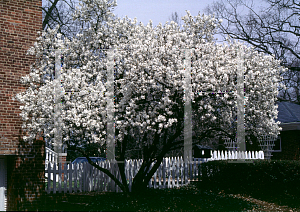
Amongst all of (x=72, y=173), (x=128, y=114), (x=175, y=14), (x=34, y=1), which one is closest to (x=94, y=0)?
(x=34, y=1)

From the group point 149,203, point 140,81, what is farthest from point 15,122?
point 149,203

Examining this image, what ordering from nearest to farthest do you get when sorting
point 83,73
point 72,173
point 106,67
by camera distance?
point 83,73, point 106,67, point 72,173

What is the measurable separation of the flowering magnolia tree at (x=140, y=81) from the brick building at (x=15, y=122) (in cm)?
38

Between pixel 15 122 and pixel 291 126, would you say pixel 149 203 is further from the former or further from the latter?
pixel 291 126

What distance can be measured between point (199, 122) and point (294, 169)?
174 inches

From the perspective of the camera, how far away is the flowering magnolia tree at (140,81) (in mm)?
9211

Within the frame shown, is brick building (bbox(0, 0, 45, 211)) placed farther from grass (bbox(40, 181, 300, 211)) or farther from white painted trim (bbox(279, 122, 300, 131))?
white painted trim (bbox(279, 122, 300, 131))

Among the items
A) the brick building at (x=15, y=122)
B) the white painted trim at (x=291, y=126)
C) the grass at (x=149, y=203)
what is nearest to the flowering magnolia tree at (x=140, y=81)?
the brick building at (x=15, y=122)

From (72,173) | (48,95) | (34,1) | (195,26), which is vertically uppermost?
(34,1)

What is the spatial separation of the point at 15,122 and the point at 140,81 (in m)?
3.81

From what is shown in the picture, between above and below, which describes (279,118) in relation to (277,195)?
above

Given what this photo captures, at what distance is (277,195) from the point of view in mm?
12086

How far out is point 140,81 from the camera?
9.62 m

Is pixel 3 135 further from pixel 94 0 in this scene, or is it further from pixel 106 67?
pixel 94 0
